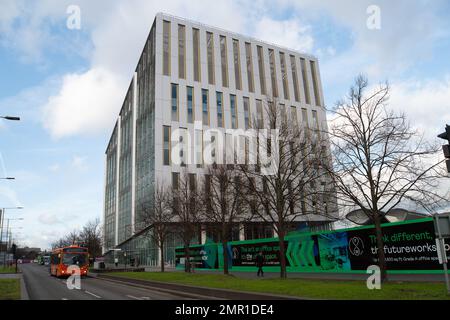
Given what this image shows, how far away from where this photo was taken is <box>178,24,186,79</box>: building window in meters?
57.2

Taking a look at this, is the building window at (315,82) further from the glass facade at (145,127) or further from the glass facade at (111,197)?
the glass facade at (111,197)

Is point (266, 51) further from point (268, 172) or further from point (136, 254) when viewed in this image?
point (268, 172)

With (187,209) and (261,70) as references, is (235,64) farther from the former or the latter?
(187,209)

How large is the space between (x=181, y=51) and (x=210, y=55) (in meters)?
4.78

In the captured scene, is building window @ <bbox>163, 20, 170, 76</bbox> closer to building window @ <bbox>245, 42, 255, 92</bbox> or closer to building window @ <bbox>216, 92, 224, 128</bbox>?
building window @ <bbox>216, 92, 224, 128</bbox>

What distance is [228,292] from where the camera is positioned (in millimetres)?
14477

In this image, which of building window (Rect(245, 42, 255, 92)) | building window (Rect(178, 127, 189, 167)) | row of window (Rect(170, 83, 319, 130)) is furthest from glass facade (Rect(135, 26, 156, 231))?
building window (Rect(245, 42, 255, 92))

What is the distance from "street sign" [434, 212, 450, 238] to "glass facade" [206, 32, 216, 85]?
50.3 meters

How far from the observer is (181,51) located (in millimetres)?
58000

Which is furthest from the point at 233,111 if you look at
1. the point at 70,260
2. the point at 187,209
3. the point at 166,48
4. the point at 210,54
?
the point at 70,260

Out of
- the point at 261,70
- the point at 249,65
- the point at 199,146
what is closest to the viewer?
the point at 199,146

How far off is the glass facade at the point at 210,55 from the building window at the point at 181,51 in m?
3.89
